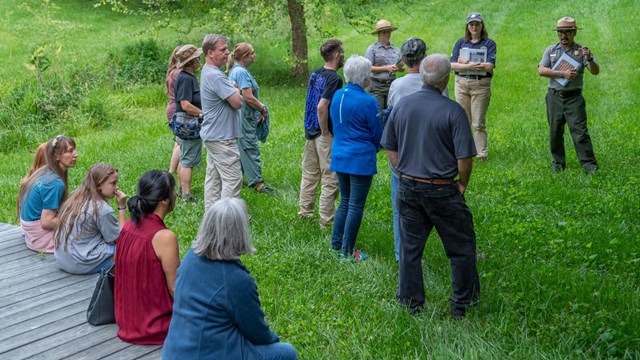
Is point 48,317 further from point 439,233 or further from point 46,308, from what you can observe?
point 439,233

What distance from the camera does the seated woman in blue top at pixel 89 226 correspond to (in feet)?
21.6

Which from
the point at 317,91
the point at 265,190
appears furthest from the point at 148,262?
the point at 265,190

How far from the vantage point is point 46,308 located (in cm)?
623

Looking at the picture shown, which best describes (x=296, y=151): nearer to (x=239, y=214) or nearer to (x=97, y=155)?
(x=97, y=155)

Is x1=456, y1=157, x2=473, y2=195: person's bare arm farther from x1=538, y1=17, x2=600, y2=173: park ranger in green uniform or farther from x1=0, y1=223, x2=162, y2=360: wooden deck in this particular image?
x1=538, y1=17, x2=600, y2=173: park ranger in green uniform

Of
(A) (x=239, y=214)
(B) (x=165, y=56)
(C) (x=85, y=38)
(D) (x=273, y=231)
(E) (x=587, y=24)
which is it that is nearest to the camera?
(A) (x=239, y=214)

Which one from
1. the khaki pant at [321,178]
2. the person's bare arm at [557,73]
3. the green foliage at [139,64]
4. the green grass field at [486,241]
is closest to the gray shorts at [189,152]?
the green grass field at [486,241]

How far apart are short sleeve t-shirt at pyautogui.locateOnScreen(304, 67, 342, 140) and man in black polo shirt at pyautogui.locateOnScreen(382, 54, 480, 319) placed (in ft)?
5.22

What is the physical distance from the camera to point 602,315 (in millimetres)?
5668

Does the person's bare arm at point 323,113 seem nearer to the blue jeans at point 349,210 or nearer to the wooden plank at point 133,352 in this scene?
the blue jeans at point 349,210

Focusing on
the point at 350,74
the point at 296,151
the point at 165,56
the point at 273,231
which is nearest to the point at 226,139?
the point at 273,231

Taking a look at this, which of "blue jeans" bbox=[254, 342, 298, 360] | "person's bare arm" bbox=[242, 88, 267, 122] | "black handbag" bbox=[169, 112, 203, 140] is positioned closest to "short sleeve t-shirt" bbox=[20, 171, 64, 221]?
"black handbag" bbox=[169, 112, 203, 140]

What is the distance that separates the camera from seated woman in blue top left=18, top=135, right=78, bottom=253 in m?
7.13

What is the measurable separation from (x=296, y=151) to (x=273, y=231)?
3.85 m
